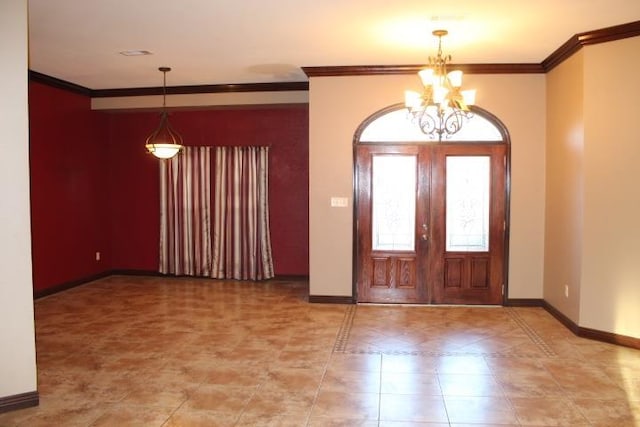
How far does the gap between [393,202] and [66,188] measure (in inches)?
178

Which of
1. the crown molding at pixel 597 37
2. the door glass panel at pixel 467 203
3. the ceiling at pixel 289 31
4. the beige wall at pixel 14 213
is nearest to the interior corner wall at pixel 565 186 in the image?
the crown molding at pixel 597 37

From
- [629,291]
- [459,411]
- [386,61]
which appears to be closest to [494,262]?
[629,291]

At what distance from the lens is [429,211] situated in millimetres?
6953

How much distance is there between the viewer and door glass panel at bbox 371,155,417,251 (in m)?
A: 6.99

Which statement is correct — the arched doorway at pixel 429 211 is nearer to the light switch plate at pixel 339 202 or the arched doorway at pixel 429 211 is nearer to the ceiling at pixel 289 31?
the light switch plate at pixel 339 202

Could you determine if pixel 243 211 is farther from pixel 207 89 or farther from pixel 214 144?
pixel 207 89

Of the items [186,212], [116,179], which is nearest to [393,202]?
[186,212]

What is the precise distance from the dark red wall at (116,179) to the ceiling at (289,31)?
1.12 meters

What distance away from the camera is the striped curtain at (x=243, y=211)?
8.55m

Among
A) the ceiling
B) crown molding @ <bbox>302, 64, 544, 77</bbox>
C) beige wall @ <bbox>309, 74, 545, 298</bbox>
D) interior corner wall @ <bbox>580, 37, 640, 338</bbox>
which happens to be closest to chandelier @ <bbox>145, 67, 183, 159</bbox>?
the ceiling

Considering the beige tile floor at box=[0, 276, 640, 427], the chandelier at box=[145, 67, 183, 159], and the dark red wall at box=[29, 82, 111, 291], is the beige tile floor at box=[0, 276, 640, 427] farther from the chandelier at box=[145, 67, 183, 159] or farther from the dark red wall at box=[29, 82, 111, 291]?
the chandelier at box=[145, 67, 183, 159]

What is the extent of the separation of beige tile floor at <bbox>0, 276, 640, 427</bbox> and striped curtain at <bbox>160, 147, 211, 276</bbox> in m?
1.80

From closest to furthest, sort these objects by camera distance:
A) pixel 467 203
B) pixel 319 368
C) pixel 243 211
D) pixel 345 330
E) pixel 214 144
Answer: pixel 319 368
pixel 345 330
pixel 467 203
pixel 243 211
pixel 214 144

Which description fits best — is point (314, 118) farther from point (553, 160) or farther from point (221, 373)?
point (221, 373)
